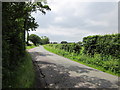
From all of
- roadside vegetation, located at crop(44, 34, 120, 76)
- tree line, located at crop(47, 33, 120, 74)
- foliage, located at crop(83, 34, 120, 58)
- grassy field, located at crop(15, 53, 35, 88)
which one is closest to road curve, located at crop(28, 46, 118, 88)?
grassy field, located at crop(15, 53, 35, 88)

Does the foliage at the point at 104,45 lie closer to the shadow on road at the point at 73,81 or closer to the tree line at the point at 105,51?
the tree line at the point at 105,51

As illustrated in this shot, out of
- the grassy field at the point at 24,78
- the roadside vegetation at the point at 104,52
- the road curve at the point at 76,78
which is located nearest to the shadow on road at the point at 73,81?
the road curve at the point at 76,78

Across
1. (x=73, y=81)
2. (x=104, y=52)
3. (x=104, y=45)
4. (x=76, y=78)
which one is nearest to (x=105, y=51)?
(x=104, y=52)

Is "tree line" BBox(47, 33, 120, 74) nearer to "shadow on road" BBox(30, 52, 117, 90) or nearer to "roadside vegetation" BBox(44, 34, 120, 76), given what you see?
"roadside vegetation" BBox(44, 34, 120, 76)

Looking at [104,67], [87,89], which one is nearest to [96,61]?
[104,67]

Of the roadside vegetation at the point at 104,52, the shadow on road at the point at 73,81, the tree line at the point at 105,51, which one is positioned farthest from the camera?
the tree line at the point at 105,51

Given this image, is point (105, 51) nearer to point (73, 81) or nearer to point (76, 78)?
point (76, 78)

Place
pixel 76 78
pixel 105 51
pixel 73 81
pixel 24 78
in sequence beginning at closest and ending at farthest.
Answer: pixel 24 78
pixel 73 81
pixel 76 78
pixel 105 51

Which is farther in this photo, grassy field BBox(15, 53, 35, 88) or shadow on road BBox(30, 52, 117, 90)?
shadow on road BBox(30, 52, 117, 90)

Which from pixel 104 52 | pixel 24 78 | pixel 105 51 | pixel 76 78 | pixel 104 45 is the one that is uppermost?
pixel 104 45

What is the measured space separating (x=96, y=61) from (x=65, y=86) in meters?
5.74

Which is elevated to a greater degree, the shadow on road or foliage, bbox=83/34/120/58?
foliage, bbox=83/34/120/58

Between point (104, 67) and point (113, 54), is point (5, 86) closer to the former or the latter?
point (104, 67)

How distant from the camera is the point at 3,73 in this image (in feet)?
8.47
